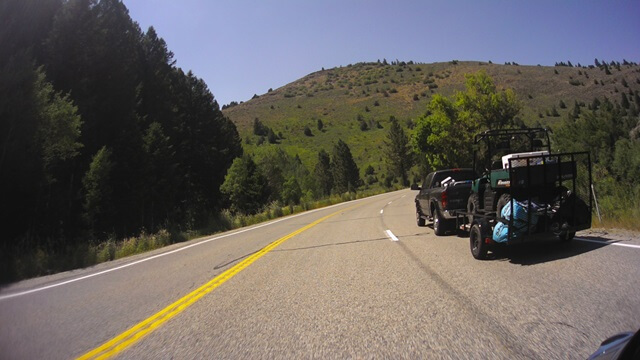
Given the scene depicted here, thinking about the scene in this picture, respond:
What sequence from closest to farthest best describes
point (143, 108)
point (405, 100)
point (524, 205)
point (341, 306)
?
point (341, 306), point (524, 205), point (143, 108), point (405, 100)

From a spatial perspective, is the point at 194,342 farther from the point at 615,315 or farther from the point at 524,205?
the point at 524,205

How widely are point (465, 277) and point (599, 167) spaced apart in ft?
53.8

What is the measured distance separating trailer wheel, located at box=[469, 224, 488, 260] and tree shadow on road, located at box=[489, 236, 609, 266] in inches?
13.2

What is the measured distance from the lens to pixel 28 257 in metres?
12.4

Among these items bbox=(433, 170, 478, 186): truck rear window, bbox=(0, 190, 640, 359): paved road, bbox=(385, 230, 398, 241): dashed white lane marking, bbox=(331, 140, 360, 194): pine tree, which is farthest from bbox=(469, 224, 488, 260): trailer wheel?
bbox=(331, 140, 360, 194): pine tree

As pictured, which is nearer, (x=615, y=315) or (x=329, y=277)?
(x=615, y=315)

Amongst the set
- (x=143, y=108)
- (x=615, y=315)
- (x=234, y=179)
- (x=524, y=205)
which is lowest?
(x=615, y=315)

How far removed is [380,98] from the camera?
4710 inches

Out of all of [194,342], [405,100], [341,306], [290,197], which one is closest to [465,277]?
[341,306]

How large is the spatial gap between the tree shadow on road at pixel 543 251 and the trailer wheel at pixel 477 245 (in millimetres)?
334

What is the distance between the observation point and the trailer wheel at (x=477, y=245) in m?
8.00

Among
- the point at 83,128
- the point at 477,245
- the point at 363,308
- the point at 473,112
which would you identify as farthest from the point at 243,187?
the point at 363,308

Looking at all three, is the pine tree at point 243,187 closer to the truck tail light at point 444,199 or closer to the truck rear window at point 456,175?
the truck rear window at point 456,175

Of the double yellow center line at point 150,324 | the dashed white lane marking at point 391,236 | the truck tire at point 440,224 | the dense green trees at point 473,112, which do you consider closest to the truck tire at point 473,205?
the truck tire at point 440,224
